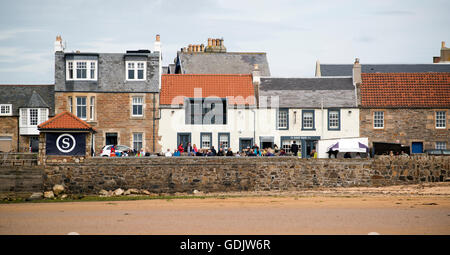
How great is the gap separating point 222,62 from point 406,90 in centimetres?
1897

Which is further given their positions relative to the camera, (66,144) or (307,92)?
(307,92)

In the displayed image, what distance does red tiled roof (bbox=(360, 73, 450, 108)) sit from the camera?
43875 mm

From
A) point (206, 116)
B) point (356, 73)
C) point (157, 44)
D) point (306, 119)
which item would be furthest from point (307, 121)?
→ point (157, 44)

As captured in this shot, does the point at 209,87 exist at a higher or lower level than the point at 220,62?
lower

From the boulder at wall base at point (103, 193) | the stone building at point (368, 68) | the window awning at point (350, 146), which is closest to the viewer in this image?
the boulder at wall base at point (103, 193)

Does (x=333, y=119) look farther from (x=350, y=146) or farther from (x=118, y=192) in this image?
(x=118, y=192)

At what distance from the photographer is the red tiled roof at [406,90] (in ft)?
144

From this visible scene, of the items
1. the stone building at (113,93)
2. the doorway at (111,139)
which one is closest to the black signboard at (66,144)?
the stone building at (113,93)

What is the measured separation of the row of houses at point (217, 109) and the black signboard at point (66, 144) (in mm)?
9301

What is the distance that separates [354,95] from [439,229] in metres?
24.6

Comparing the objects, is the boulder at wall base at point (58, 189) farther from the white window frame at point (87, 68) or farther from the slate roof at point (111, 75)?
the white window frame at point (87, 68)

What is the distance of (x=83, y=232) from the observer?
20.6 metres

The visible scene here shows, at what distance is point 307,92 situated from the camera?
45156 mm
